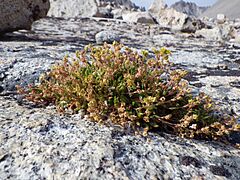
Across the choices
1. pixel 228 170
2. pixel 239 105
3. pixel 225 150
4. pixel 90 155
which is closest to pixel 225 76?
pixel 239 105

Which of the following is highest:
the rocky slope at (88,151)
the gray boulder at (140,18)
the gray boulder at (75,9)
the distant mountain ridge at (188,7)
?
the rocky slope at (88,151)

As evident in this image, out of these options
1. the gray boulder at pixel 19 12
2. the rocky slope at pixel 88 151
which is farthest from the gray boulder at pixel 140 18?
the rocky slope at pixel 88 151

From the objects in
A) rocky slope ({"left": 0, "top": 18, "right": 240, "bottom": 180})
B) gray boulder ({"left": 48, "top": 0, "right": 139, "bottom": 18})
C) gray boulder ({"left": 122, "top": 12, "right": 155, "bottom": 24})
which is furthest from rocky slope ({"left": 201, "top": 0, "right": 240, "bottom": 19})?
rocky slope ({"left": 0, "top": 18, "right": 240, "bottom": 180})

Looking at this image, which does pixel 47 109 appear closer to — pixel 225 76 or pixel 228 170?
pixel 228 170

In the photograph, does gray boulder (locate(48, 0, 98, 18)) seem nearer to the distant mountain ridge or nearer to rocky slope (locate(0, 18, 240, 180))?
rocky slope (locate(0, 18, 240, 180))

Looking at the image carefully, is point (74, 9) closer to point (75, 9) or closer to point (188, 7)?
point (75, 9)

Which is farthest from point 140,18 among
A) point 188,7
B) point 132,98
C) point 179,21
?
point 188,7

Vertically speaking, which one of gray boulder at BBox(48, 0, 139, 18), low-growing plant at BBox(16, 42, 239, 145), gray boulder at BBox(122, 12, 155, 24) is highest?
low-growing plant at BBox(16, 42, 239, 145)

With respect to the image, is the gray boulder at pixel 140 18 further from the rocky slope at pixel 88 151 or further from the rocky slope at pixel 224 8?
the rocky slope at pixel 224 8
